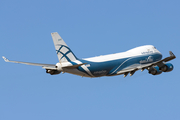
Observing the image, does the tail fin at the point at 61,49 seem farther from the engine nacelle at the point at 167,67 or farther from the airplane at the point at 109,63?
the engine nacelle at the point at 167,67

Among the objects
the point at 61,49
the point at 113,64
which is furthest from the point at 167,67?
the point at 61,49

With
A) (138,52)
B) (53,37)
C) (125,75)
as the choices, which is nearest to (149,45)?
(138,52)

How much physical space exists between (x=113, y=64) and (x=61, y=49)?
406 inches

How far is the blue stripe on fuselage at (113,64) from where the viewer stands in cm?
7094

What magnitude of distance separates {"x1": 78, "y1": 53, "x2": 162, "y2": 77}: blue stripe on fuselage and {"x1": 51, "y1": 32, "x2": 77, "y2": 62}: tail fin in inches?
112

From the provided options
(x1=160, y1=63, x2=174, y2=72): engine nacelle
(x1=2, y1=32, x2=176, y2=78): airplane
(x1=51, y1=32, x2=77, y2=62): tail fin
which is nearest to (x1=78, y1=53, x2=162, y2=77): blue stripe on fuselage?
(x1=2, y1=32, x2=176, y2=78): airplane

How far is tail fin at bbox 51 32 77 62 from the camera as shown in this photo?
66250 millimetres

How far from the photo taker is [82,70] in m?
69.9

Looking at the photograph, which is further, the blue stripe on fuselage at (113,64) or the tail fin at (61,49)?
the blue stripe on fuselage at (113,64)

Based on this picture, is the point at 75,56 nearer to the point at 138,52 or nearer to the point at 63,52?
the point at 63,52

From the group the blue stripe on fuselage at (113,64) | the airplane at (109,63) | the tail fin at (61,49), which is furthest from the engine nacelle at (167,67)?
the tail fin at (61,49)

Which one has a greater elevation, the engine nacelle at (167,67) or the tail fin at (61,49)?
the tail fin at (61,49)

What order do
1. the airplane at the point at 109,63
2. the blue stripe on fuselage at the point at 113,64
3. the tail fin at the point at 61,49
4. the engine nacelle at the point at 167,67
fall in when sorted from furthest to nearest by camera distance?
the engine nacelle at the point at 167,67
the blue stripe on fuselage at the point at 113,64
the airplane at the point at 109,63
the tail fin at the point at 61,49

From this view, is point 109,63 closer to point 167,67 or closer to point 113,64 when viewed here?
point 113,64
